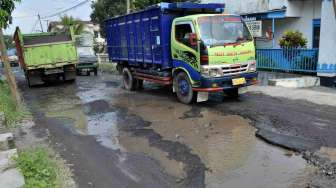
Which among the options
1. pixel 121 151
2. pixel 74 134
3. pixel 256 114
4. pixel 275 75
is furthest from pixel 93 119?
pixel 275 75

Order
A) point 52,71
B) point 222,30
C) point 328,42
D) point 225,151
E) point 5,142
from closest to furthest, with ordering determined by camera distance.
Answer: point 225,151, point 5,142, point 222,30, point 328,42, point 52,71

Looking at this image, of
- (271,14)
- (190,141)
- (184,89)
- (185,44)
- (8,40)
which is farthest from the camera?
(8,40)

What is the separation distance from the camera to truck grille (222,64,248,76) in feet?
30.5

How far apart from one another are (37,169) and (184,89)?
557 cm

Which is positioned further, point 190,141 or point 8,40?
point 8,40

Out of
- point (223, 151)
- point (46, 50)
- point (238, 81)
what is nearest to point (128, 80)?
point (46, 50)

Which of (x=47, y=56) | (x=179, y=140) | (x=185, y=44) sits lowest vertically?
(x=179, y=140)

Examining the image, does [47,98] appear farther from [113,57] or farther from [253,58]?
[253,58]

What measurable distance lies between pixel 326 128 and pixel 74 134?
17.0ft

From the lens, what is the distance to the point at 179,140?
6.89m

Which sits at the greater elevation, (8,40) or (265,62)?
(8,40)

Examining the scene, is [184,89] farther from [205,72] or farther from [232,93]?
[232,93]

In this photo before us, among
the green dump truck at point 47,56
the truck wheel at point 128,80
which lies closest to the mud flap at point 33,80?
the green dump truck at point 47,56

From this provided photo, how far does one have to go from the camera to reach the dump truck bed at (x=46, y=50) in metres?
16.9
